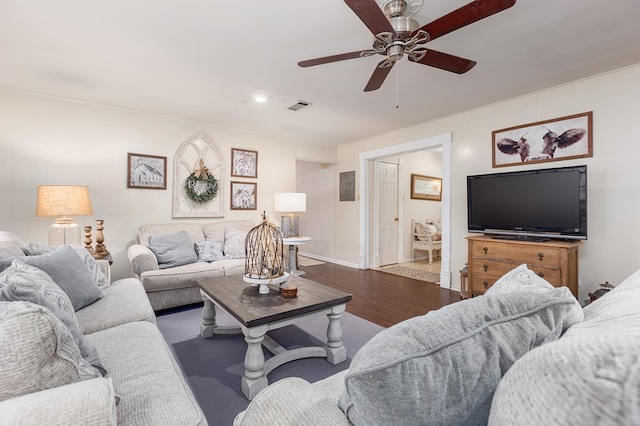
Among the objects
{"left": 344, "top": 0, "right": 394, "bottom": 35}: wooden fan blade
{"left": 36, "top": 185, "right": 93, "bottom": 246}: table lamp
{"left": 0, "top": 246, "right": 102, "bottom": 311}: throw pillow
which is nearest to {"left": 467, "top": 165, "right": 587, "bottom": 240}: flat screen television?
{"left": 344, "top": 0, "right": 394, "bottom": 35}: wooden fan blade

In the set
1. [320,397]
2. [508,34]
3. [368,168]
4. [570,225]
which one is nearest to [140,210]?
[368,168]

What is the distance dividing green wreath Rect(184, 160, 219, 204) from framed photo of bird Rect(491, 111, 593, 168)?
3839 millimetres

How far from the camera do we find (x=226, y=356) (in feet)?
7.36

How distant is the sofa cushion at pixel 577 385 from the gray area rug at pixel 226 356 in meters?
1.63

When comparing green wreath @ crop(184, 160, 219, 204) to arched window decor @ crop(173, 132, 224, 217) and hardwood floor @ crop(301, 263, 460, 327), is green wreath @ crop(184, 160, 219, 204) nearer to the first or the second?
arched window decor @ crop(173, 132, 224, 217)

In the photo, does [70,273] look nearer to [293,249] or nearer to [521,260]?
[293,249]

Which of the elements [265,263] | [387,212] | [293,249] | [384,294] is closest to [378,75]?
[265,263]

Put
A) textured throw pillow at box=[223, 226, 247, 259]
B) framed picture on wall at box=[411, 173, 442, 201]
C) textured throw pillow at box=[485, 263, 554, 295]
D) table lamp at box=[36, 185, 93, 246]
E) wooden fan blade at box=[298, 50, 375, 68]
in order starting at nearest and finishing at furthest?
textured throw pillow at box=[485, 263, 554, 295]
wooden fan blade at box=[298, 50, 375, 68]
table lamp at box=[36, 185, 93, 246]
textured throw pillow at box=[223, 226, 247, 259]
framed picture on wall at box=[411, 173, 442, 201]

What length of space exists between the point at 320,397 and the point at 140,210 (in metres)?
4.00

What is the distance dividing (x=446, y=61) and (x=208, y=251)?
324 centimetres

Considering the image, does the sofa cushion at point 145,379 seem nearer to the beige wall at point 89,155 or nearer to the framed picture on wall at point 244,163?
the beige wall at point 89,155

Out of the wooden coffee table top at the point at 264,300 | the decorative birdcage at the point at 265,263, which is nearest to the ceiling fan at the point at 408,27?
the decorative birdcage at the point at 265,263

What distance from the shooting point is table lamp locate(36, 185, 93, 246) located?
2949mm

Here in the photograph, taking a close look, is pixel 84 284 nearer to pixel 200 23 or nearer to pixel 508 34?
Result: pixel 200 23
